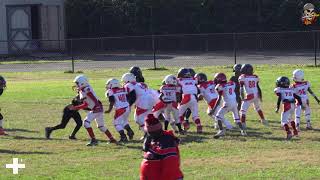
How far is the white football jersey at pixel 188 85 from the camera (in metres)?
19.1

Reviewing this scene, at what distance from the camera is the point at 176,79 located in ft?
61.9

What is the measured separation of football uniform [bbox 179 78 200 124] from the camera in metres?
19.1

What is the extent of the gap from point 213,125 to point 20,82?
1895cm

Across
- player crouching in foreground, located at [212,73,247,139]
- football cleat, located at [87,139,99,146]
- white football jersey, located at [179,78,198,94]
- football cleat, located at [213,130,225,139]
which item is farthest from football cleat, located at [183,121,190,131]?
football cleat, located at [87,139,99,146]

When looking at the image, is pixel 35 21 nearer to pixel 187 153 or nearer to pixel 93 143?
pixel 93 143

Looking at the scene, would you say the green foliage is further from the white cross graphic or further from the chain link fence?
the white cross graphic

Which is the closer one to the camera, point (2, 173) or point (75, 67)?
point (2, 173)

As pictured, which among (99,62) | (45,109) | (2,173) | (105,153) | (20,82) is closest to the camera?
(2,173)

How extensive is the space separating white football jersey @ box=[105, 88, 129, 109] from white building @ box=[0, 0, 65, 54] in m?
37.6

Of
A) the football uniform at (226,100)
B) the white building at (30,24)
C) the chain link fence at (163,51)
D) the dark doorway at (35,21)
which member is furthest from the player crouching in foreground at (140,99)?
the dark doorway at (35,21)

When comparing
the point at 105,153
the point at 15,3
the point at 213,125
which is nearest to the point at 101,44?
the point at 15,3

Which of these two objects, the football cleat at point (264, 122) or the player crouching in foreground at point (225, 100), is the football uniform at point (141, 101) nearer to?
the player crouching in foreground at point (225, 100)

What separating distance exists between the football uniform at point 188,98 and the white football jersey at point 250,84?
52.6 inches

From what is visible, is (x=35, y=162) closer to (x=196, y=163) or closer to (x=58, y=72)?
(x=196, y=163)
